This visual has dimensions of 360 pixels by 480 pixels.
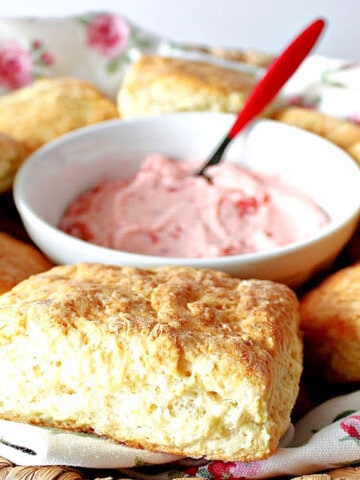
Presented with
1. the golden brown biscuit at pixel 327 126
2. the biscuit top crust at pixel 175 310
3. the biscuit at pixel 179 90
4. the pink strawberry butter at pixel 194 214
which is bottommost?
the pink strawberry butter at pixel 194 214

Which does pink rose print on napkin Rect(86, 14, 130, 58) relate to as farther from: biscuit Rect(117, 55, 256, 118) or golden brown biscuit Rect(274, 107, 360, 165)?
golden brown biscuit Rect(274, 107, 360, 165)

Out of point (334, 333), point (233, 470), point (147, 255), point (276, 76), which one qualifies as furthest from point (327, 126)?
point (233, 470)

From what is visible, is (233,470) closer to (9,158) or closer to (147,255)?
(147,255)

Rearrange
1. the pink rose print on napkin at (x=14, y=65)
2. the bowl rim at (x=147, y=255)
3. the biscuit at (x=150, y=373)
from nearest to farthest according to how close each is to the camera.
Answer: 1. the biscuit at (x=150, y=373)
2. the bowl rim at (x=147, y=255)
3. the pink rose print on napkin at (x=14, y=65)

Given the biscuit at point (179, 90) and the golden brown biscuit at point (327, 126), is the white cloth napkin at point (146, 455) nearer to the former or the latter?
the golden brown biscuit at point (327, 126)

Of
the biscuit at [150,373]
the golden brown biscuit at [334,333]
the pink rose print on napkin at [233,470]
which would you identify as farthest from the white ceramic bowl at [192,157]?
the pink rose print on napkin at [233,470]

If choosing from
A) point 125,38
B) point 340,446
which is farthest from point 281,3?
point 340,446

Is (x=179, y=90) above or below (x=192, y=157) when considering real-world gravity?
above
